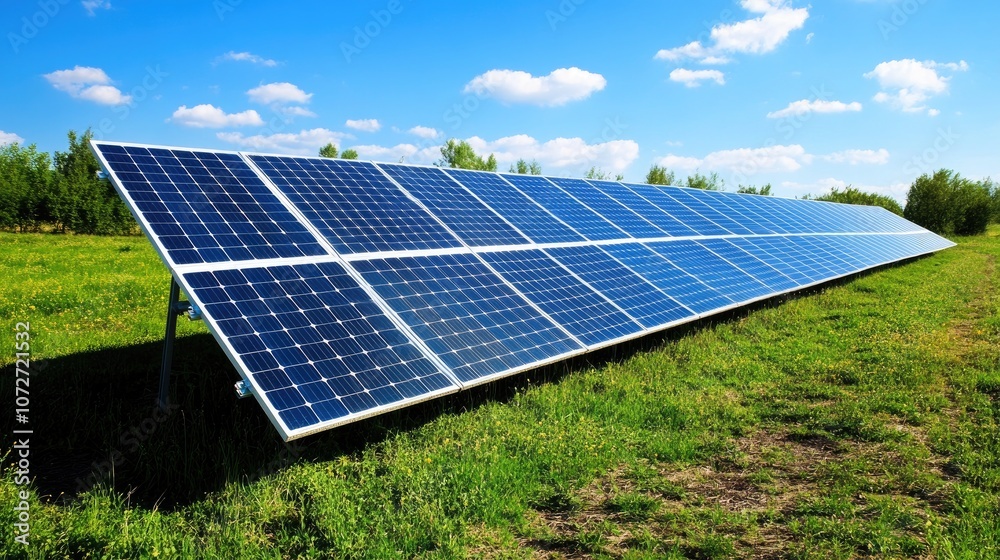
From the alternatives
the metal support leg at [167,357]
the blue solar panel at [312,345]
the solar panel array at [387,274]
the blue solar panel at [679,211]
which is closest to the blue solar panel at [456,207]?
the solar panel array at [387,274]

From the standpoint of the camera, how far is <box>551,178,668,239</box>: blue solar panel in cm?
1514

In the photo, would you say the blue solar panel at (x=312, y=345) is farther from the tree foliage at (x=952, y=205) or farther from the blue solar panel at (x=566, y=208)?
the tree foliage at (x=952, y=205)

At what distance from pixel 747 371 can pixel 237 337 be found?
789 centimetres

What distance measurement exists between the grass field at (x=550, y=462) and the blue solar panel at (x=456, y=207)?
8.82ft

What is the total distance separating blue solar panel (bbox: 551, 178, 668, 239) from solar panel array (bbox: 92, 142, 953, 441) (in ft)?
0.58

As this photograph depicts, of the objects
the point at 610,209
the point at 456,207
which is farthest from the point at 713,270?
the point at 456,207

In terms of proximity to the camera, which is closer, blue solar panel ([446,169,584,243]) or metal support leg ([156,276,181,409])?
metal support leg ([156,276,181,409])

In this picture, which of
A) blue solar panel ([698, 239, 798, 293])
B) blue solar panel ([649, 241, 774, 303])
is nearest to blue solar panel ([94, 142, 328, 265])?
blue solar panel ([649, 241, 774, 303])

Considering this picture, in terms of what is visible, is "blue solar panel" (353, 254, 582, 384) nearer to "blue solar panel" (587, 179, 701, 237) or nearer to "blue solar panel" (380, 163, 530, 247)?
"blue solar panel" (380, 163, 530, 247)

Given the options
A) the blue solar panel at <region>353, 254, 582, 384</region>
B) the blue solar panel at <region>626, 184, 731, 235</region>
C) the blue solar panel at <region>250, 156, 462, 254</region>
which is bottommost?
the blue solar panel at <region>353, 254, 582, 384</region>

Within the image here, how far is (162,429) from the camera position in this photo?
6.70m

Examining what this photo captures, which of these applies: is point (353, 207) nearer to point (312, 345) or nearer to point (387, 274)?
point (387, 274)

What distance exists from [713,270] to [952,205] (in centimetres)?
5700

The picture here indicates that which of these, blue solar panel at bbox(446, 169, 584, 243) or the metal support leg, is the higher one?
blue solar panel at bbox(446, 169, 584, 243)
